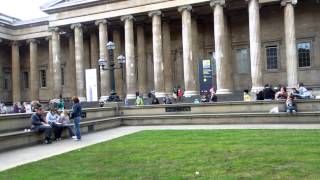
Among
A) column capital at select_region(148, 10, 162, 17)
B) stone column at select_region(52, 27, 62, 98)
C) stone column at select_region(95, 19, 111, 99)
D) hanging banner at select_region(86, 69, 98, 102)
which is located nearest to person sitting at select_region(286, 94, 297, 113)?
hanging banner at select_region(86, 69, 98, 102)

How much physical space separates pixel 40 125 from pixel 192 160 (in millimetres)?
8509

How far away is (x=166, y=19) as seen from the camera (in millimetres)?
41781

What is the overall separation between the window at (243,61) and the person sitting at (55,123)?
26695mm

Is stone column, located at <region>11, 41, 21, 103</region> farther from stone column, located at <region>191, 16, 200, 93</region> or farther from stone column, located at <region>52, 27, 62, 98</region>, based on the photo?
stone column, located at <region>191, 16, 200, 93</region>

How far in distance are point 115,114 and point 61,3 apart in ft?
70.5

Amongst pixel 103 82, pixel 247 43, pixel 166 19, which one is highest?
pixel 166 19

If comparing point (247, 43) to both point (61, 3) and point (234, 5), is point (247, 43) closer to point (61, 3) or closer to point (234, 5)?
point (234, 5)

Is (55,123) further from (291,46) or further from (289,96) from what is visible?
(291,46)

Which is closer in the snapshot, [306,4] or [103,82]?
[306,4]

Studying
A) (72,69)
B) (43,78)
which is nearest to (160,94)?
(72,69)

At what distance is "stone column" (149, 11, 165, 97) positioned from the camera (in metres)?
38.7

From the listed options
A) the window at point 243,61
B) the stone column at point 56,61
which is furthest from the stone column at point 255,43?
the stone column at point 56,61

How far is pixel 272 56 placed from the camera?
40750 millimetres

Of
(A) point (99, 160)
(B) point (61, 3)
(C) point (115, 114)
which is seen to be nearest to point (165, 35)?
(B) point (61, 3)
